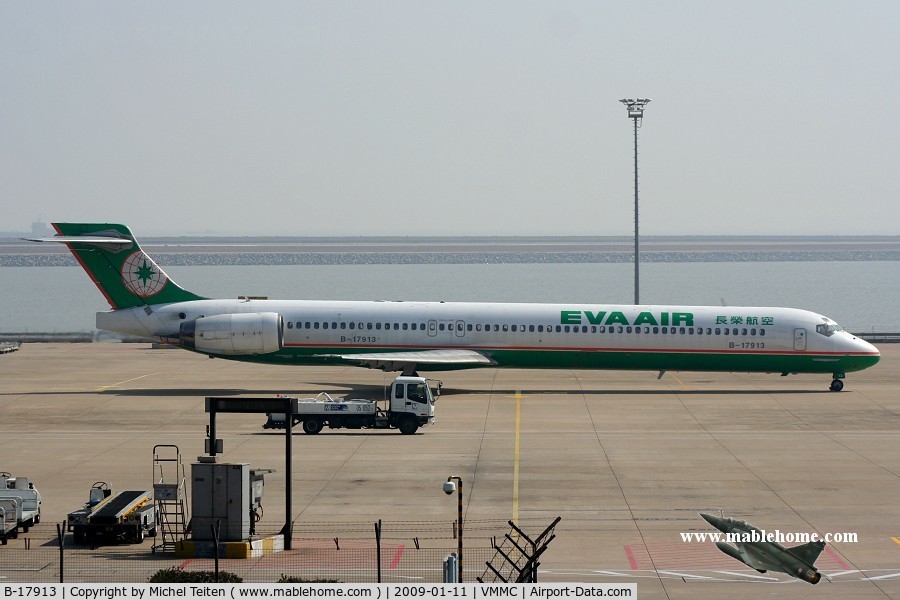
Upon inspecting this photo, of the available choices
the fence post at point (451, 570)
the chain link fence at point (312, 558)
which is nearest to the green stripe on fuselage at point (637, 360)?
the chain link fence at point (312, 558)

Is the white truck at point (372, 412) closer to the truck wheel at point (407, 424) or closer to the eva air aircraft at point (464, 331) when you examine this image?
the truck wheel at point (407, 424)

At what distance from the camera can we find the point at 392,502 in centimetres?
2984

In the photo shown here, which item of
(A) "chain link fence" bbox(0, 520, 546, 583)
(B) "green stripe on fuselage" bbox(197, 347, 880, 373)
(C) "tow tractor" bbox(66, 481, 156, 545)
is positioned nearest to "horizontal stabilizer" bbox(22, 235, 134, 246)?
(B) "green stripe on fuselage" bbox(197, 347, 880, 373)

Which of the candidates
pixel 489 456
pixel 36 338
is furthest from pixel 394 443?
pixel 36 338

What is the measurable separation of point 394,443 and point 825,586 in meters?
18.6

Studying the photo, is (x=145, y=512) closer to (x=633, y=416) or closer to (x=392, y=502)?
Result: (x=392, y=502)

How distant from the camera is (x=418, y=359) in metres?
50.8

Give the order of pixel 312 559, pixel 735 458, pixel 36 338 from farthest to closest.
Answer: pixel 36 338
pixel 735 458
pixel 312 559

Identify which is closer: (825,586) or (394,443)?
(825,586)

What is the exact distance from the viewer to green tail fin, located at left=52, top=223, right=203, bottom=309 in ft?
174

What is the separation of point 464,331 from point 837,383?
17.3 meters

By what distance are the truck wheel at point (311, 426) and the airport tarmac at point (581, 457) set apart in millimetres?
739

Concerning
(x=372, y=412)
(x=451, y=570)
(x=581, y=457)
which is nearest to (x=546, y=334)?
(x=372, y=412)

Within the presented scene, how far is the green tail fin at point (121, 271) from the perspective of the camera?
2084 inches
